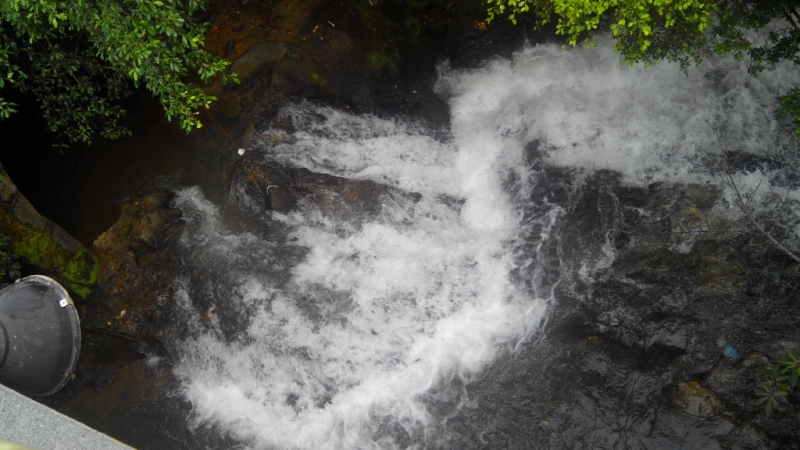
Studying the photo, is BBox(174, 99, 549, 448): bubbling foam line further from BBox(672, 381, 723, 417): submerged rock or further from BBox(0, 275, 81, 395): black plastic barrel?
BBox(0, 275, 81, 395): black plastic barrel

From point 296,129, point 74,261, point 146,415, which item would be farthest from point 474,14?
point 146,415

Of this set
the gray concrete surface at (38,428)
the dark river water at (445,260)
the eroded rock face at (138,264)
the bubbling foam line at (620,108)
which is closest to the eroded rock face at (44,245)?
the eroded rock face at (138,264)

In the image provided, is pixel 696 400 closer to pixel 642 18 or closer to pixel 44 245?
pixel 642 18

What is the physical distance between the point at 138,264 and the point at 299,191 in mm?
2481

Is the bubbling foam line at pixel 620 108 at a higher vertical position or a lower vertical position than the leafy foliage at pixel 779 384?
higher

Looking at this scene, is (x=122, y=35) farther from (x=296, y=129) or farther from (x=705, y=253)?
(x=705, y=253)

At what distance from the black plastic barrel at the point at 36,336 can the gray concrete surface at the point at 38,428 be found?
1.20 metres

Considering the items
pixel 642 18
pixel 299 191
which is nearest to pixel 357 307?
pixel 299 191

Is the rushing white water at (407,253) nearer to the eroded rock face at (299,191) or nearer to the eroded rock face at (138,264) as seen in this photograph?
the eroded rock face at (299,191)

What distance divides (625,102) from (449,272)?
3.66 meters

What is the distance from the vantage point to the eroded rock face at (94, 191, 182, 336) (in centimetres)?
764

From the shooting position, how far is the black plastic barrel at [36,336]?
4465mm

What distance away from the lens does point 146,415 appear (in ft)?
23.0

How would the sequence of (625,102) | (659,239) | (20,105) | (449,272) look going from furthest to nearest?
(20,105) → (625,102) → (449,272) → (659,239)
